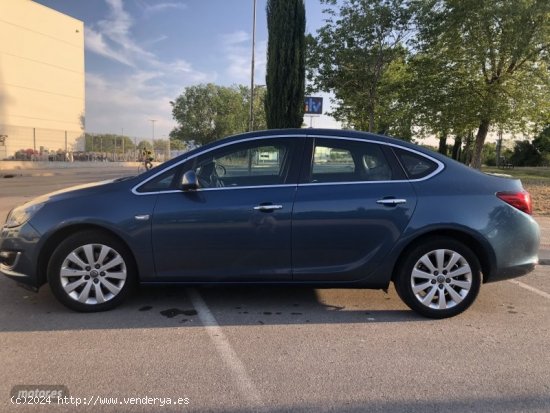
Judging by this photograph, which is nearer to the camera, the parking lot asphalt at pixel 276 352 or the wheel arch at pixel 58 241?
the parking lot asphalt at pixel 276 352

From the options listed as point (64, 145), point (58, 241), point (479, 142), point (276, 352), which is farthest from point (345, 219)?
point (64, 145)

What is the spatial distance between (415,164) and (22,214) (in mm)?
3700

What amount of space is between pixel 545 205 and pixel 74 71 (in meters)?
45.1

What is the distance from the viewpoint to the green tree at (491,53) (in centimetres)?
1648

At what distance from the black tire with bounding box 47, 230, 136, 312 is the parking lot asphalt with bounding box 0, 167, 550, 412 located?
15cm

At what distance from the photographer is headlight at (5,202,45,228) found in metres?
4.36

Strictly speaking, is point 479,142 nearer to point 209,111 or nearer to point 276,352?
point 276,352

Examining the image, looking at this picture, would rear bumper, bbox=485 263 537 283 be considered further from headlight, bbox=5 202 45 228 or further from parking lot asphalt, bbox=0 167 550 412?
headlight, bbox=5 202 45 228

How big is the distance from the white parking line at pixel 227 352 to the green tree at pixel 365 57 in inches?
552

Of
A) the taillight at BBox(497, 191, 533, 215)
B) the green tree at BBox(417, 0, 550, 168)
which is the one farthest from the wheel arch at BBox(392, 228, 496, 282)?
the green tree at BBox(417, 0, 550, 168)

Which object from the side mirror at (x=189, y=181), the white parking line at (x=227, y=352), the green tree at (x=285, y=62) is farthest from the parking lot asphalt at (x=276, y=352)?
the green tree at (x=285, y=62)

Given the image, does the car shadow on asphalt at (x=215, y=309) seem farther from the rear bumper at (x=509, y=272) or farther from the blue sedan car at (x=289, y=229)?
the rear bumper at (x=509, y=272)

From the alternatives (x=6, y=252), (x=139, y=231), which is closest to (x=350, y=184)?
(x=139, y=231)

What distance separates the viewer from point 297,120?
1489 centimetres
